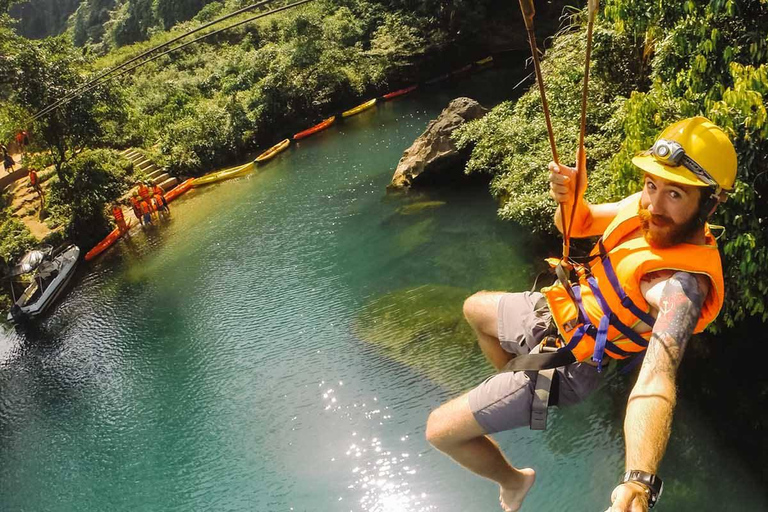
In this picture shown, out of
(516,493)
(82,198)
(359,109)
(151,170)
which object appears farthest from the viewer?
(359,109)

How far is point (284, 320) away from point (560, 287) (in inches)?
321

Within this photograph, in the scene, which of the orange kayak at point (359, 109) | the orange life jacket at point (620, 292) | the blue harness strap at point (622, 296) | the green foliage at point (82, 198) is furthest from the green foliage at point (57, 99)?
the blue harness strap at point (622, 296)

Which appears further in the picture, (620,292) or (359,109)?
(359,109)

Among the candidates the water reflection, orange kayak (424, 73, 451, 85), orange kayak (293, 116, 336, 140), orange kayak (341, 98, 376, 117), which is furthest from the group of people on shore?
orange kayak (424, 73, 451, 85)

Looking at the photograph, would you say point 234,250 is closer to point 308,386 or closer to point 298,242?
point 298,242

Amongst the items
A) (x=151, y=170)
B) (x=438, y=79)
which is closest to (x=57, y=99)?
(x=151, y=170)

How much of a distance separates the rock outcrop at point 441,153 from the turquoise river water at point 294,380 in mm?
629

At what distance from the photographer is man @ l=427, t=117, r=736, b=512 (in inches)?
91.0

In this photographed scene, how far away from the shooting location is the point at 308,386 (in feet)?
28.8

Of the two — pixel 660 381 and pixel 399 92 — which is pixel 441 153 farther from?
pixel 660 381

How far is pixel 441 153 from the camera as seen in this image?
1484 centimetres

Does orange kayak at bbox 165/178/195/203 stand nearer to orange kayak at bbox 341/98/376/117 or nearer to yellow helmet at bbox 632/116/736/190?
orange kayak at bbox 341/98/376/117

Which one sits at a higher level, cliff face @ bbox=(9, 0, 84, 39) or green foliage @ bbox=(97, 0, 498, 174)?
cliff face @ bbox=(9, 0, 84, 39)

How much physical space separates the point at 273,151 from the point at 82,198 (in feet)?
23.7
